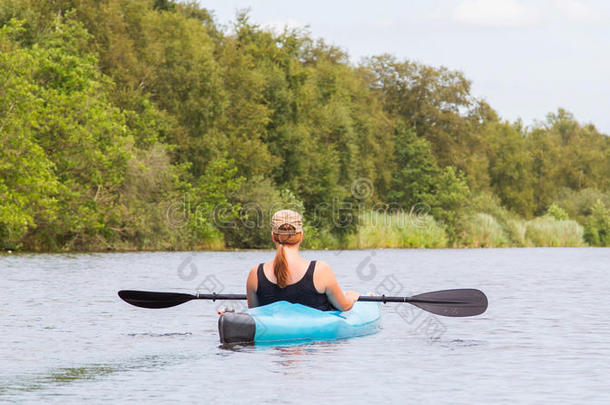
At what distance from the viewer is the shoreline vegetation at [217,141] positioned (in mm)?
38531

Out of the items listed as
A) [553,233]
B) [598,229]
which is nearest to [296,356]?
[553,233]

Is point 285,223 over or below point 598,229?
below

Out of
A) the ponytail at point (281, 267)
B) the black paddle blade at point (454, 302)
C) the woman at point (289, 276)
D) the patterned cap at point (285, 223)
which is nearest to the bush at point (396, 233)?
the black paddle blade at point (454, 302)

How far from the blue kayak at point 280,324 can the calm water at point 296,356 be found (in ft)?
0.62

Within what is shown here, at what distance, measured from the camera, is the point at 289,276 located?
40.3 ft

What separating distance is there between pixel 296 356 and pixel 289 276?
1.05 m

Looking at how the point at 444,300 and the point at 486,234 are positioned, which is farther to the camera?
the point at 486,234

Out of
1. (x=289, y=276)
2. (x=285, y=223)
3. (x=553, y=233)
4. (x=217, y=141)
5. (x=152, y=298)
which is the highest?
(x=217, y=141)

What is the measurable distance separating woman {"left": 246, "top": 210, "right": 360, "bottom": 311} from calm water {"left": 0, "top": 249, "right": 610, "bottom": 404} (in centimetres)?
62

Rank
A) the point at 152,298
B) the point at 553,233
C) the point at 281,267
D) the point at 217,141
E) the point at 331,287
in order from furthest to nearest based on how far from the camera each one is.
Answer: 1. the point at 553,233
2. the point at 217,141
3. the point at 152,298
4. the point at 331,287
5. the point at 281,267

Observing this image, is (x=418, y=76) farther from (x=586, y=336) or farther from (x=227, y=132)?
(x=586, y=336)

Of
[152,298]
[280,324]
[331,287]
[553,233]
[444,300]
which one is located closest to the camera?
[280,324]

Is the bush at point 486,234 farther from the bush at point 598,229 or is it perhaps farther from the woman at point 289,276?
the woman at point 289,276

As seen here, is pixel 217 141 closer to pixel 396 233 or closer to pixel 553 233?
pixel 396 233
